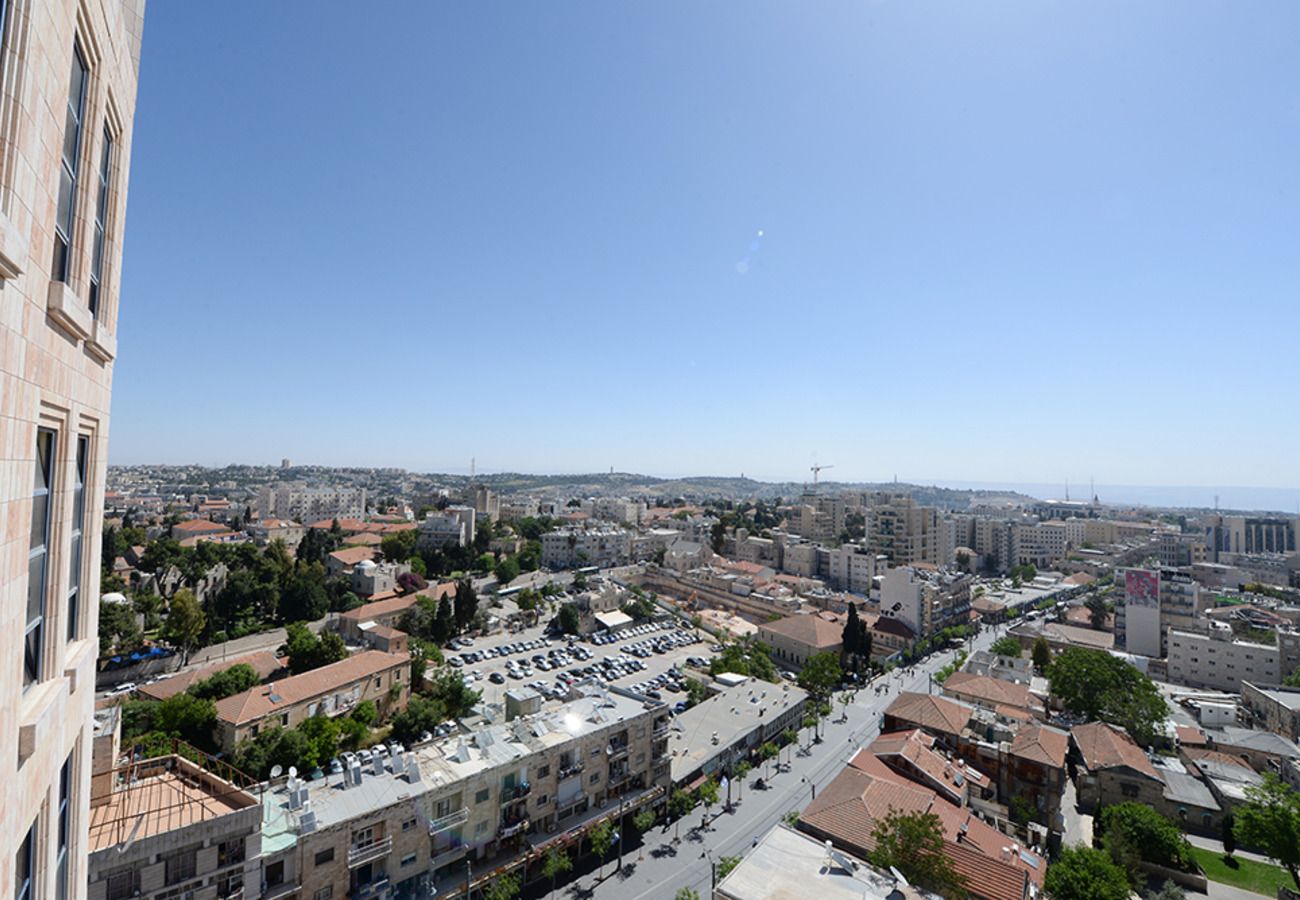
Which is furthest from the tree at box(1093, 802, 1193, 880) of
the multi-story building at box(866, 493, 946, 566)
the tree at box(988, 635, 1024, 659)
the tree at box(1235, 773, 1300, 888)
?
the multi-story building at box(866, 493, 946, 566)

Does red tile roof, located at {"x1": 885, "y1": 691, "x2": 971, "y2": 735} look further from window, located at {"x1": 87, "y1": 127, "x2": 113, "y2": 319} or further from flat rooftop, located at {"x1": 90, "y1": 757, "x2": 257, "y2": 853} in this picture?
window, located at {"x1": 87, "y1": 127, "x2": 113, "y2": 319}

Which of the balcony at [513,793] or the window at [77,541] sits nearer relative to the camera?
the window at [77,541]

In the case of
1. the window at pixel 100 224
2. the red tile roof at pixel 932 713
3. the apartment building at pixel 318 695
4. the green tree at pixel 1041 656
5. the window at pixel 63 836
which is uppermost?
the window at pixel 100 224

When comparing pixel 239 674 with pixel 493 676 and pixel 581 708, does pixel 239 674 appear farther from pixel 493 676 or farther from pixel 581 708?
pixel 581 708

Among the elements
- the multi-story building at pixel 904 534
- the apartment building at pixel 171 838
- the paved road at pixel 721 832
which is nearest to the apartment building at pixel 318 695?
the apartment building at pixel 171 838

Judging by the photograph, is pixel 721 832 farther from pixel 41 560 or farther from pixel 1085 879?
pixel 41 560

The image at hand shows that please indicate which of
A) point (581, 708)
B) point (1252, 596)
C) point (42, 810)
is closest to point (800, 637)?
point (581, 708)

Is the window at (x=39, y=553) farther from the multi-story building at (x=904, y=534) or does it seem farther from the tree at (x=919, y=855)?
the multi-story building at (x=904, y=534)
